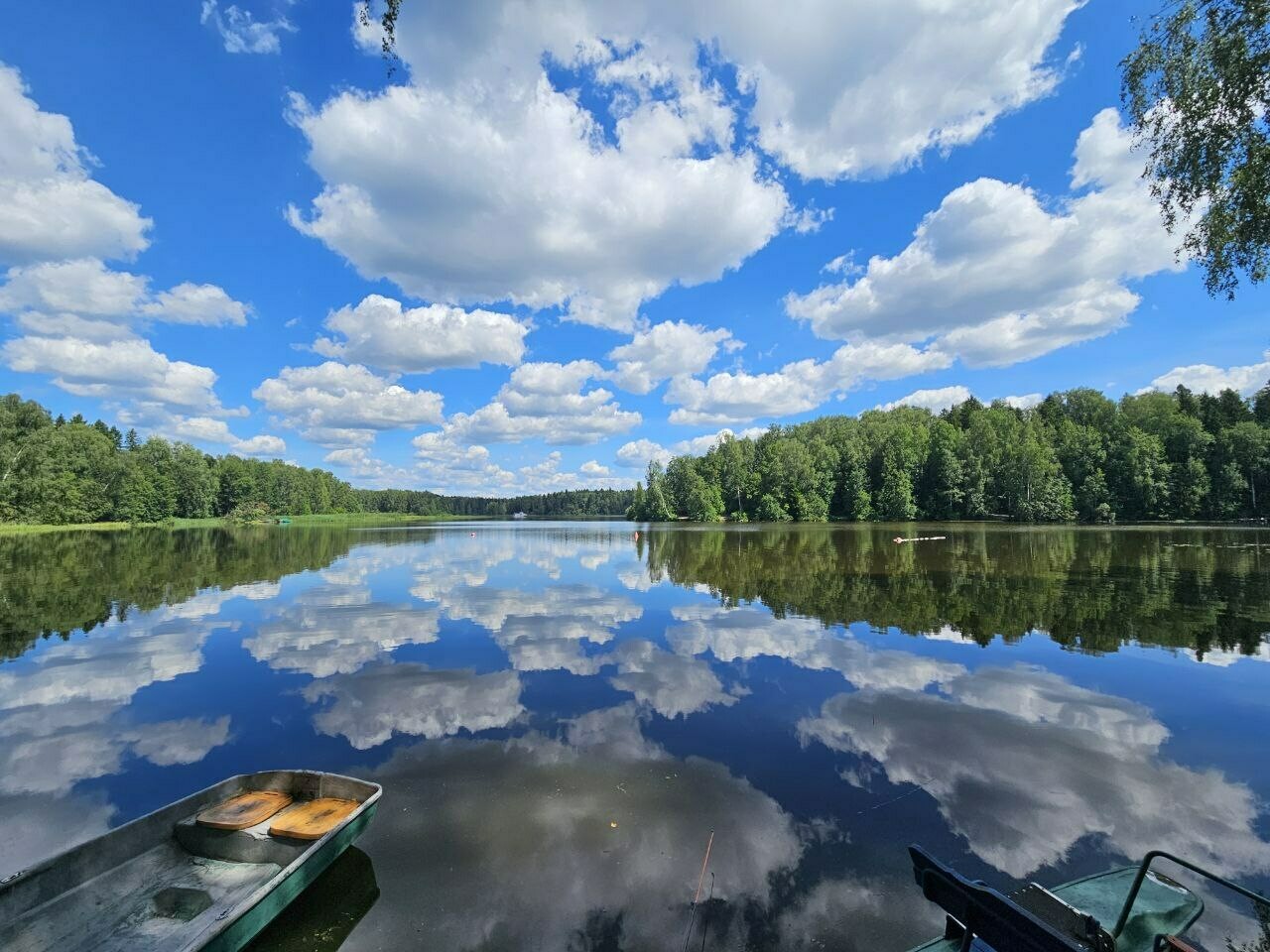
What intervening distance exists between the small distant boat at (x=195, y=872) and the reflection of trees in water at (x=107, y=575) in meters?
16.9

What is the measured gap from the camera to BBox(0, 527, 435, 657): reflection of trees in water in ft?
72.3

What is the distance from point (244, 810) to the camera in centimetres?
705

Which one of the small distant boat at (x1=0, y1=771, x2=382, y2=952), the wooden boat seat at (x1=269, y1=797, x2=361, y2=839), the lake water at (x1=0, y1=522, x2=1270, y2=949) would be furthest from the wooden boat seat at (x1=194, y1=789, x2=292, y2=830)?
the lake water at (x1=0, y1=522, x2=1270, y2=949)

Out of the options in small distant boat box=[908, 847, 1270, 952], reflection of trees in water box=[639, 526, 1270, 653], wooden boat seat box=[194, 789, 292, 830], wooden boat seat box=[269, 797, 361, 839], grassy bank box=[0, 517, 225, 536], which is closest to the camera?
small distant boat box=[908, 847, 1270, 952]

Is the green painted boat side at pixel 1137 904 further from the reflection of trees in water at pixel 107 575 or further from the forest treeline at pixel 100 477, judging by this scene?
the forest treeline at pixel 100 477

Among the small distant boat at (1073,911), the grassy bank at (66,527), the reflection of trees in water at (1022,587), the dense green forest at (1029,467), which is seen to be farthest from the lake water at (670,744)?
the dense green forest at (1029,467)

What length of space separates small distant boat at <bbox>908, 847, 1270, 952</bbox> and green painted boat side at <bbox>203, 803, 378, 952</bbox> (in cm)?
559

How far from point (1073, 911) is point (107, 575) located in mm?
45278

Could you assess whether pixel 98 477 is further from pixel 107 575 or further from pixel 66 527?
pixel 107 575

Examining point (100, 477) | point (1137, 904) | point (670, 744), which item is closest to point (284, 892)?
point (670, 744)

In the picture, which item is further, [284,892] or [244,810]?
[244,810]

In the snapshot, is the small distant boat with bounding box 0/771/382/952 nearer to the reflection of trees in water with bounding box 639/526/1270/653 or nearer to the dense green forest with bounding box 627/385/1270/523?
the reflection of trees in water with bounding box 639/526/1270/653

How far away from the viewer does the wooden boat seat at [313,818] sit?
21.6ft

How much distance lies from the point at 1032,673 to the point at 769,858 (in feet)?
36.2
